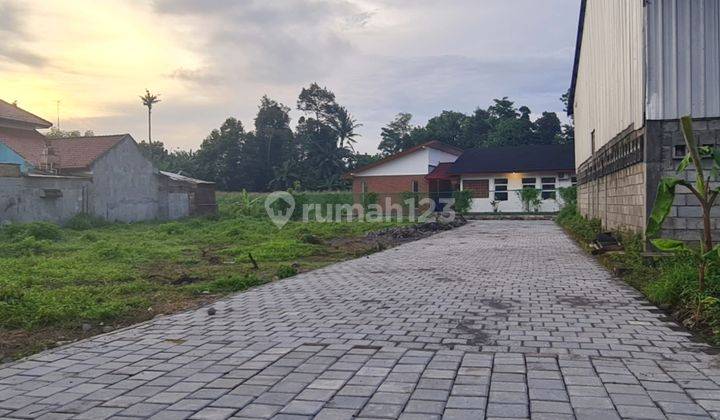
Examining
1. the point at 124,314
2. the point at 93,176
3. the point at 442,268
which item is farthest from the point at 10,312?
the point at 93,176

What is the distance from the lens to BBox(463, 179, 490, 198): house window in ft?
116

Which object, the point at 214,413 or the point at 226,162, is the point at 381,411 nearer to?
the point at 214,413

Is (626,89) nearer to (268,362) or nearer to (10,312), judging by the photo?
(268,362)

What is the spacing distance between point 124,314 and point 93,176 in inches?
896

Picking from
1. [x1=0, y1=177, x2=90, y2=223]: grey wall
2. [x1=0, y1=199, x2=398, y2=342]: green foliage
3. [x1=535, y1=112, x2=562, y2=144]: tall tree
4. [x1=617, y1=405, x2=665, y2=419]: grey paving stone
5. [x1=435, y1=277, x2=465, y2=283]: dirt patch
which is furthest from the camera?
[x1=535, y1=112, x2=562, y2=144]: tall tree

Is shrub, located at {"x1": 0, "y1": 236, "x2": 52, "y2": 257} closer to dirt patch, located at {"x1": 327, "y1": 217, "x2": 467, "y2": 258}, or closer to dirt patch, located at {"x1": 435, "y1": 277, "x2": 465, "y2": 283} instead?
dirt patch, located at {"x1": 327, "y1": 217, "x2": 467, "y2": 258}

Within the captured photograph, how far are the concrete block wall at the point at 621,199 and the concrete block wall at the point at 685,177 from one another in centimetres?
41

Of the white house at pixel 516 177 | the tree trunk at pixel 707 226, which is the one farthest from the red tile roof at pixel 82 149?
the tree trunk at pixel 707 226

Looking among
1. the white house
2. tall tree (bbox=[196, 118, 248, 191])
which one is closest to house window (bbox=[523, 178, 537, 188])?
the white house

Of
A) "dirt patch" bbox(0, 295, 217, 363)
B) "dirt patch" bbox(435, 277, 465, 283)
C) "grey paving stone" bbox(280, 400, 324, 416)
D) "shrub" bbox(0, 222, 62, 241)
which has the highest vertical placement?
"shrub" bbox(0, 222, 62, 241)

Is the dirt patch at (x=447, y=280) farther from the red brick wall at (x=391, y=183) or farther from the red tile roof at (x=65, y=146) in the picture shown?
the red brick wall at (x=391, y=183)

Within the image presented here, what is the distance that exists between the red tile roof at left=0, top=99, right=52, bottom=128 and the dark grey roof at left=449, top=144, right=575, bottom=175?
81.4 feet

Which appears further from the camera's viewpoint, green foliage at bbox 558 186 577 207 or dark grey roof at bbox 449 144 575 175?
dark grey roof at bbox 449 144 575 175

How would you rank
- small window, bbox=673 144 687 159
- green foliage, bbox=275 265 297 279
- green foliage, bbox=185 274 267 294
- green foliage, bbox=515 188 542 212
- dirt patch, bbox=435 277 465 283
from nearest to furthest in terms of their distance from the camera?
green foliage, bbox=185 274 267 294 < small window, bbox=673 144 687 159 < dirt patch, bbox=435 277 465 283 < green foliage, bbox=275 265 297 279 < green foliage, bbox=515 188 542 212
